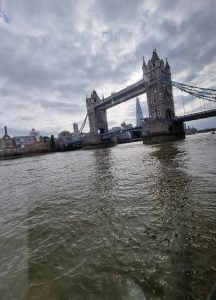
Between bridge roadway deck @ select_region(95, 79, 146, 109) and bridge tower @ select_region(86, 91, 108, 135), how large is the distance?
2906 millimetres

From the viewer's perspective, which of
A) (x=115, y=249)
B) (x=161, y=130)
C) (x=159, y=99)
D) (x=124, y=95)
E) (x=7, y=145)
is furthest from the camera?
(x=7, y=145)

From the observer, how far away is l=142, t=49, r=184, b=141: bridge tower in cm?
5433

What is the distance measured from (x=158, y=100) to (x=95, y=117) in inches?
1737

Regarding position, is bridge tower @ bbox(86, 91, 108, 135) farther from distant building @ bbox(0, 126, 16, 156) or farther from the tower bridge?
distant building @ bbox(0, 126, 16, 156)

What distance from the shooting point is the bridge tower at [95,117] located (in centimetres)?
9594

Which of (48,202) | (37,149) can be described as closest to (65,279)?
(48,202)

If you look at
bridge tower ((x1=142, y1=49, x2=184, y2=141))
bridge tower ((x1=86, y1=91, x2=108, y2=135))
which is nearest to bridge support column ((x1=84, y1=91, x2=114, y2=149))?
bridge tower ((x1=86, y1=91, x2=108, y2=135))

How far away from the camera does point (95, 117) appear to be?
97438 mm

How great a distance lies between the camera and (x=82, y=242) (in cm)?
319

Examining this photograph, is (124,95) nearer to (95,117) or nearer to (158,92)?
(95,117)

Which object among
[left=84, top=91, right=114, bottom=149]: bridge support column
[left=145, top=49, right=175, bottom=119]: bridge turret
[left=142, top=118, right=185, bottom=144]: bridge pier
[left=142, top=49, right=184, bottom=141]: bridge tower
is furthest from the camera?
[left=84, top=91, right=114, bottom=149]: bridge support column

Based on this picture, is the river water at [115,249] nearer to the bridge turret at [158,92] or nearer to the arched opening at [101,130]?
the bridge turret at [158,92]

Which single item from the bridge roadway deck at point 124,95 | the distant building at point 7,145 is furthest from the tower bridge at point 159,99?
the distant building at point 7,145

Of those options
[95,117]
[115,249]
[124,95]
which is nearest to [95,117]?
[95,117]
